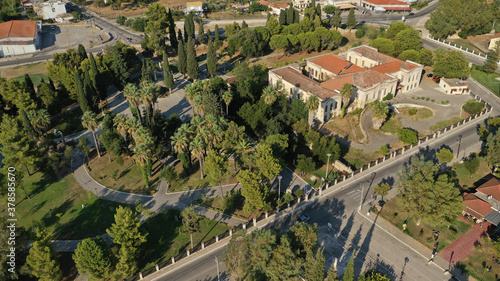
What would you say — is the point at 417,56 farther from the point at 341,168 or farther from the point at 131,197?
the point at 131,197

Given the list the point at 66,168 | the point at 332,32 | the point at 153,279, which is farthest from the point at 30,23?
the point at 153,279

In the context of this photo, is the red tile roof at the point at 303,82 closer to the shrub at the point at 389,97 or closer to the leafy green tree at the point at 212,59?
the shrub at the point at 389,97

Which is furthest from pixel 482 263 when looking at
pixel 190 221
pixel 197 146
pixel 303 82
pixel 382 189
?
pixel 303 82

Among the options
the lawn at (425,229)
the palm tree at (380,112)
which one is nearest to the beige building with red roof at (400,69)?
the palm tree at (380,112)

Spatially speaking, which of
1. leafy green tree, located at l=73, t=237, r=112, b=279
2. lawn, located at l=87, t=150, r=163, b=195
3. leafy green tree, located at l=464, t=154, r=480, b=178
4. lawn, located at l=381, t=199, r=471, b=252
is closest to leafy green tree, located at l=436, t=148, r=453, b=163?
leafy green tree, located at l=464, t=154, r=480, b=178

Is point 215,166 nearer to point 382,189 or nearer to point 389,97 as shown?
point 382,189
